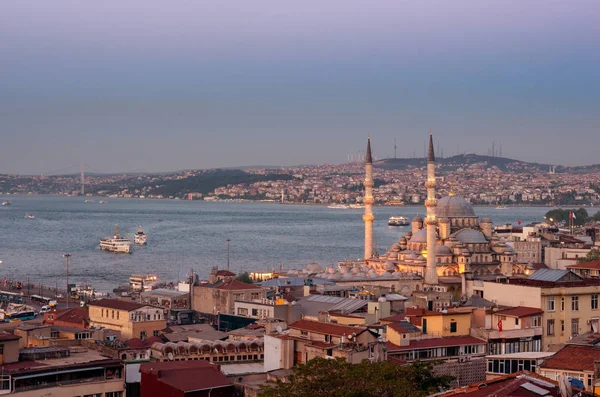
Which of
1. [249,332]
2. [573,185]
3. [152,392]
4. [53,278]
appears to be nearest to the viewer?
[152,392]

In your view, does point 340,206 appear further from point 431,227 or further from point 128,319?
point 128,319

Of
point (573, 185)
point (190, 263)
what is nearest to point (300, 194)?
point (573, 185)

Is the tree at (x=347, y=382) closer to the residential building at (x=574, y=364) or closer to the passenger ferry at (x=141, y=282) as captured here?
the residential building at (x=574, y=364)

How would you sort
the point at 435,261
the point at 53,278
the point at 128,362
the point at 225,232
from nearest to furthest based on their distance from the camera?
1. the point at 128,362
2. the point at 435,261
3. the point at 53,278
4. the point at 225,232

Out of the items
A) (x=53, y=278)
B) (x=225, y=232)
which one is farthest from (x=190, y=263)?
(x=225, y=232)

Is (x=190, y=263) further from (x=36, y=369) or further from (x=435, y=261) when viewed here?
(x=36, y=369)

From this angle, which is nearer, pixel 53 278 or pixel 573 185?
pixel 53 278

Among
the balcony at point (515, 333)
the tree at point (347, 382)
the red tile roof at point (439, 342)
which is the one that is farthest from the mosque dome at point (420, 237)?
the tree at point (347, 382)
